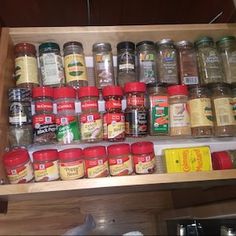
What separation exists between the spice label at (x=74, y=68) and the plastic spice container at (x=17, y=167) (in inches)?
10.6

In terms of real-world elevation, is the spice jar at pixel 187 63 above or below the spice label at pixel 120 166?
above

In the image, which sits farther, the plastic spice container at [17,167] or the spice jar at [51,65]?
the spice jar at [51,65]

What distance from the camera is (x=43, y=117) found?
2.80 feet

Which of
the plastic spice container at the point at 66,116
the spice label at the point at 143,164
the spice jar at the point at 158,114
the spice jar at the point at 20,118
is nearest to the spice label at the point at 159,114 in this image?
the spice jar at the point at 158,114

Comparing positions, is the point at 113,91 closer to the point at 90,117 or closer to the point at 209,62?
the point at 90,117

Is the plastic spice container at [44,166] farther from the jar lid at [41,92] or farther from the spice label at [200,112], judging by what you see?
the spice label at [200,112]

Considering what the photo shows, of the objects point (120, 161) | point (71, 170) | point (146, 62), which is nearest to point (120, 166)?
point (120, 161)

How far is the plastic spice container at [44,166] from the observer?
787 mm

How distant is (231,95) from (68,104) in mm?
488

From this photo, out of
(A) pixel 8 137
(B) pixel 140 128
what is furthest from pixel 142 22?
(A) pixel 8 137

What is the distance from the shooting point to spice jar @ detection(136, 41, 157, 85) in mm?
933

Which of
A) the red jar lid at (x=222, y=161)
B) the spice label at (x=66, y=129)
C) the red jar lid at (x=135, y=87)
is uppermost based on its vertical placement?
the red jar lid at (x=135, y=87)

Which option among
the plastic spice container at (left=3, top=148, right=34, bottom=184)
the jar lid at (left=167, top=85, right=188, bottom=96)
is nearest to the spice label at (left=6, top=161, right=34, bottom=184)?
the plastic spice container at (left=3, top=148, right=34, bottom=184)

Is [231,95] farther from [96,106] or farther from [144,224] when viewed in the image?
[144,224]
